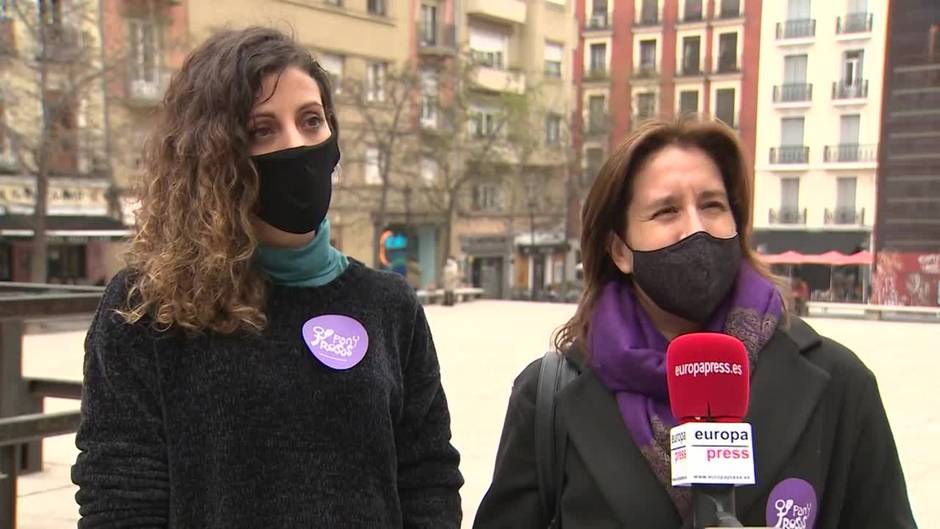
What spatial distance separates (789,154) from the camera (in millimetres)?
38531

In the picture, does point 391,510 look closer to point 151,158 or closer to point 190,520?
point 190,520

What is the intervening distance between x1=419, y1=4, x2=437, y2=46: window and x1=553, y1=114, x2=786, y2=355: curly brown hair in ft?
105

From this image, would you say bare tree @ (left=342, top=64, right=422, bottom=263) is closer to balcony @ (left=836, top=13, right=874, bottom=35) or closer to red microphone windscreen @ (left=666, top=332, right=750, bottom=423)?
balcony @ (left=836, top=13, right=874, bottom=35)

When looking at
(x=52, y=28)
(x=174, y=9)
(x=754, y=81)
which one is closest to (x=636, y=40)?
(x=754, y=81)

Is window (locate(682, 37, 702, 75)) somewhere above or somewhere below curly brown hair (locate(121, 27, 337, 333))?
above

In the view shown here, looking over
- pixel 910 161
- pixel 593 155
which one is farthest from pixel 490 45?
pixel 910 161

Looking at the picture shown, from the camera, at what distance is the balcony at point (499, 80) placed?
3495 cm

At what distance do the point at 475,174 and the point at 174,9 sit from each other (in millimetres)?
12260

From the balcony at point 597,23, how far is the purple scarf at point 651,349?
43.3 metres

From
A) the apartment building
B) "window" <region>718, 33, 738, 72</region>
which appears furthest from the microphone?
"window" <region>718, 33, 738, 72</region>

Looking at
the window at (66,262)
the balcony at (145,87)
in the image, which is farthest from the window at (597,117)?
the window at (66,262)

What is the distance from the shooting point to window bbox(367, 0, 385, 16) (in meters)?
30.8

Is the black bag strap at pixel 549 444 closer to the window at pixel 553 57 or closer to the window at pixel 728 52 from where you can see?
the window at pixel 553 57

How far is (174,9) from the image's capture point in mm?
24391
